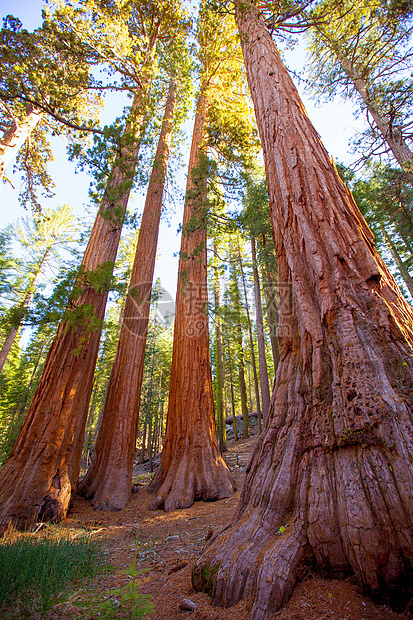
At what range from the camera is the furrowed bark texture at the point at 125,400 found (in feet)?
19.4

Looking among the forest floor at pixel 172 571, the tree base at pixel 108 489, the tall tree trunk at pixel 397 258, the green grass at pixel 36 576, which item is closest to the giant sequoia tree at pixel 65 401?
the tree base at pixel 108 489

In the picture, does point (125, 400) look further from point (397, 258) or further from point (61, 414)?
point (397, 258)

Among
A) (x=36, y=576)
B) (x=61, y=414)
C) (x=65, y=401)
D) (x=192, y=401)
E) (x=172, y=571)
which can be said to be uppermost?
(x=192, y=401)

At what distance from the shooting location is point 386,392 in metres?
1.67

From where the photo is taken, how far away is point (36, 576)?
1895 millimetres

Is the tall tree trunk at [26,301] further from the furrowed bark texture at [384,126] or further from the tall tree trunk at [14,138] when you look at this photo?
the furrowed bark texture at [384,126]

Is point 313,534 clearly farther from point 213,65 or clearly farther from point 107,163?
point 213,65

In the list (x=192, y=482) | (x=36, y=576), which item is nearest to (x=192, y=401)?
(x=192, y=482)

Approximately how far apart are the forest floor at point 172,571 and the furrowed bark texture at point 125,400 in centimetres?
41

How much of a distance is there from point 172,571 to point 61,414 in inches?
146

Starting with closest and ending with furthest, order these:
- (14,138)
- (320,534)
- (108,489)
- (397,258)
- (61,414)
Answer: (320,534) → (61,414) → (108,489) → (14,138) → (397,258)

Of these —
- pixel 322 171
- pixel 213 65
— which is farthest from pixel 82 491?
pixel 213 65

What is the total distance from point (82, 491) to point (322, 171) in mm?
7571

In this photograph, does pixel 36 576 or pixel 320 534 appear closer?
pixel 320 534
